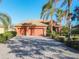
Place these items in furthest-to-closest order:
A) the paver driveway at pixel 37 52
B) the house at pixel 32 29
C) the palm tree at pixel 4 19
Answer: the house at pixel 32 29
the palm tree at pixel 4 19
the paver driveway at pixel 37 52

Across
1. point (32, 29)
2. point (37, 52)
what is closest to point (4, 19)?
point (37, 52)

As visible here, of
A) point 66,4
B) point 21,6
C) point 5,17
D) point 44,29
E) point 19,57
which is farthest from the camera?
point 21,6

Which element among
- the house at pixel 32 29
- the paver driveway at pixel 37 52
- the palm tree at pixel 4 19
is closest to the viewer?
the paver driveway at pixel 37 52

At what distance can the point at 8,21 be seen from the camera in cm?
2544

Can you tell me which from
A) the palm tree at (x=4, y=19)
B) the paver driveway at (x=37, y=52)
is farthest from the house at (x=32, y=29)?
the paver driveway at (x=37, y=52)

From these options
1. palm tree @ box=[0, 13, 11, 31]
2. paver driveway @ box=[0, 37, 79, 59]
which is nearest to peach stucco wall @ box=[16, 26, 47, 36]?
palm tree @ box=[0, 13, 11, 31]

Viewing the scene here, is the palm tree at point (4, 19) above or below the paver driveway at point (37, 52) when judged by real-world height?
above

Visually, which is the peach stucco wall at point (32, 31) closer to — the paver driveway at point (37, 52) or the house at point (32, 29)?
the house at point (32, 29)

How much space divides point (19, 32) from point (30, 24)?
11.9 ft

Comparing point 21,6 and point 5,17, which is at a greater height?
point 21,6

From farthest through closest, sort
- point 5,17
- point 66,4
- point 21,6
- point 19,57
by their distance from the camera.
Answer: point 21,6, point 66,4, point 5,17, point 19,57

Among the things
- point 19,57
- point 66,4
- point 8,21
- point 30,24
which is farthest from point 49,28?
point 19,57

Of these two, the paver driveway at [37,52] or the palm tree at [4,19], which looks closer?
the paver driveway at [37,52]

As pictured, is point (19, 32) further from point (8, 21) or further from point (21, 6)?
point (8, 21)
